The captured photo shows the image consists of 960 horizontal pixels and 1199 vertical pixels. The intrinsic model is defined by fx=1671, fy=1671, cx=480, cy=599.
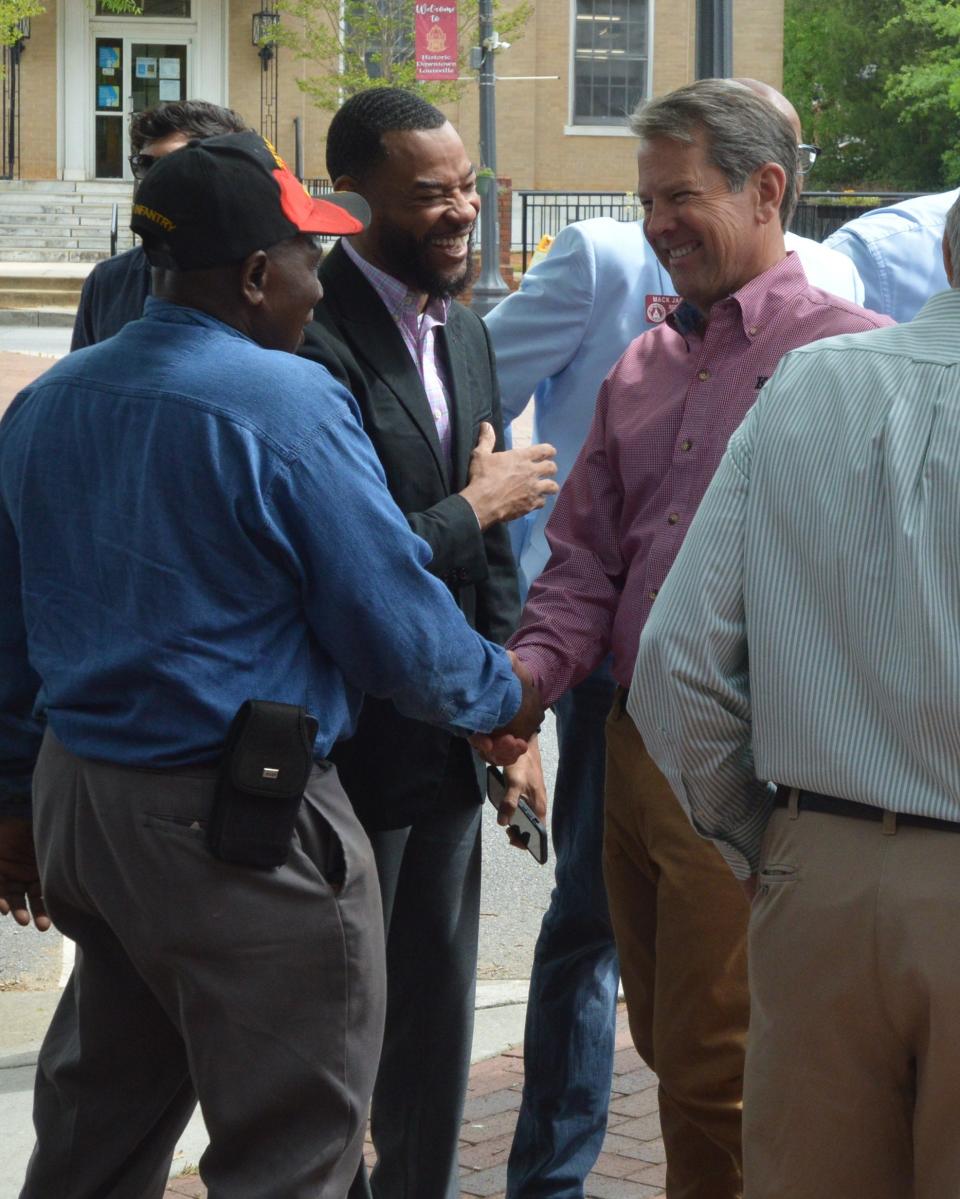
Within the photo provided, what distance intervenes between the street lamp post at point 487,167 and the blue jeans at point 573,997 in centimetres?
2062

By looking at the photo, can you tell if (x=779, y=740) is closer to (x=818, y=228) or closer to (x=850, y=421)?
(x=850, y=421)

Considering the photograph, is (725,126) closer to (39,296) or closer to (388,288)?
(388,288)

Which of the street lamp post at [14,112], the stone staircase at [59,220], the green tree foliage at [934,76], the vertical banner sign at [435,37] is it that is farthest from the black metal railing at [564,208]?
the street lamp post at [14,112]

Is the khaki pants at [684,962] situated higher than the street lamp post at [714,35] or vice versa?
the street lamp post at [714,35]

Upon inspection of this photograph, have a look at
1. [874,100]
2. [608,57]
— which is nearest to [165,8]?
[608,57]

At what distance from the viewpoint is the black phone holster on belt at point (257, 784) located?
2434 mm

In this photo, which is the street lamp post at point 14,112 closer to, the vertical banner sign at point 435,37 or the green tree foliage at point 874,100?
the vertical banner sign at point 435,37

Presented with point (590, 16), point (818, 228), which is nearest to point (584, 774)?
point (818, 228)

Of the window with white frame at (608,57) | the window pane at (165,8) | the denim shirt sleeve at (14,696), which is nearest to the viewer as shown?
the denim shirt sleeve at (14,696)

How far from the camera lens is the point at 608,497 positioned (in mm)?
3314

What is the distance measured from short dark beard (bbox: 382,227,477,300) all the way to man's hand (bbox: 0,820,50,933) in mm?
1280

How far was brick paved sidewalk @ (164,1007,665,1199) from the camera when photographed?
148 inches

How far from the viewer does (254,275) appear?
2604mm

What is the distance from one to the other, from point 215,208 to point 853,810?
1.30 m
